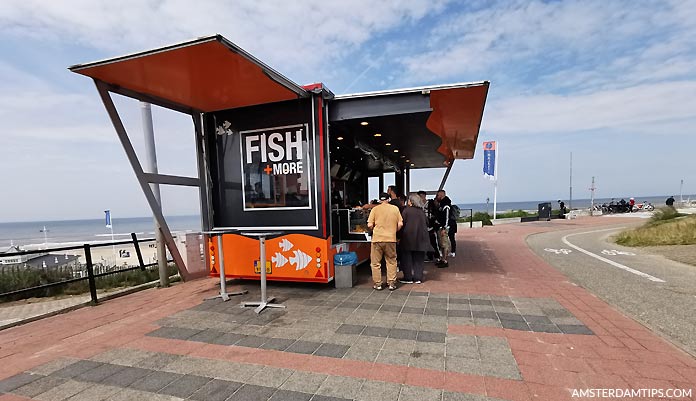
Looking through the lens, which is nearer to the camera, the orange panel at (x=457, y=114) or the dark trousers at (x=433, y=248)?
the orange panel at (x=457, y=114)

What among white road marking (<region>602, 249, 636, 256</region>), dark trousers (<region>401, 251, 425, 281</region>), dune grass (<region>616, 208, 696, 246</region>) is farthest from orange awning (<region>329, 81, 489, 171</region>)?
dune grass (<region>616, 208, 696, 246</region>)

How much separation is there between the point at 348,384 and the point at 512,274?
4.95 m

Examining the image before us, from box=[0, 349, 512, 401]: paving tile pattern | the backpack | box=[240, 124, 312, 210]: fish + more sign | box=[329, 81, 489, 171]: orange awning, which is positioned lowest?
box=[0, 349, 512, 401]: paving tile pattern

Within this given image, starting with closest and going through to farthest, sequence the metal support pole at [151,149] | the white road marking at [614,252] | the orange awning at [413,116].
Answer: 1. the orange awning at [413,116]
2. the metal support pole at [151,149]
3. the white road marking at [614,252]

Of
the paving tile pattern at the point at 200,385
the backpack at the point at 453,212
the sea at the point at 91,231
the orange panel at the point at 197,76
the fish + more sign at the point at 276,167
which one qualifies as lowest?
the sea at the point at 91,231

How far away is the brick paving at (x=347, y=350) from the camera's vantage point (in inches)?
92.7

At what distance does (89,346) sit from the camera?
3.25 metres

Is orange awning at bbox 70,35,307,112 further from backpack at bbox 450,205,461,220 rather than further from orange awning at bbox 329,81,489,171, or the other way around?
backpack at bbox 450,205,461,220

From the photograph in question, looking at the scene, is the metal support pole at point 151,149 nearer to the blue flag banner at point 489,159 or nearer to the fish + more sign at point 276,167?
the fish + more sign at point 276,167

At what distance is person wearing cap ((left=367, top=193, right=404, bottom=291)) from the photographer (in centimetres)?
504

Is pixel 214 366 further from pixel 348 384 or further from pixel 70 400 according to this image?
pixel 348 384

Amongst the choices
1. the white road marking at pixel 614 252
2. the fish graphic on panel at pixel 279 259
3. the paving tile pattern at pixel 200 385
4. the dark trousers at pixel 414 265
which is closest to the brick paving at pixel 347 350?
the paving tile pattern at pixel 200 385

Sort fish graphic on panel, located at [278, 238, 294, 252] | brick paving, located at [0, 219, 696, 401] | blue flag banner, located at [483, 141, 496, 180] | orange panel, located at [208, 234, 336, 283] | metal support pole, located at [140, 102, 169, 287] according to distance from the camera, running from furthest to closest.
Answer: blue flag banner, located at [483, 141, 496, 180], metal support pole, located at [140, 102, 169, 287], fish graphic on panel, located at [278, 238, 294, 252], orange panel, located at [208, 234, 336, 283], brick paving, located at [0, 219, 696, 401]

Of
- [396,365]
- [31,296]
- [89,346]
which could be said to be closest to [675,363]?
[396,365]
